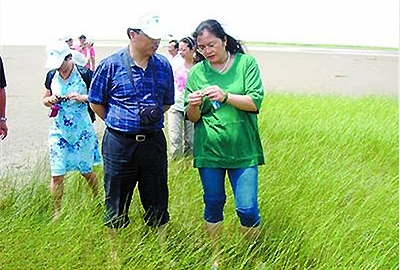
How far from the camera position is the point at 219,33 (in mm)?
3539

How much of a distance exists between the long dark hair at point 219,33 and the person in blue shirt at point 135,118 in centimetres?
23

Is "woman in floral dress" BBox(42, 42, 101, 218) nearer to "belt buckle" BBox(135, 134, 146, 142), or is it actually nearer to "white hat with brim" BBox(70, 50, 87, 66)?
"white hat with brim" BBox(70, 50, 87, 66)

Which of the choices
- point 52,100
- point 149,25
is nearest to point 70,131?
point 52,100

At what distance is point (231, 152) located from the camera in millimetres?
3564

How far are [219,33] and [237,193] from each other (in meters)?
0.86

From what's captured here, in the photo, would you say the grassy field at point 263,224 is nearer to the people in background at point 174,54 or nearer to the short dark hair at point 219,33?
the short dark hair at point 219,33

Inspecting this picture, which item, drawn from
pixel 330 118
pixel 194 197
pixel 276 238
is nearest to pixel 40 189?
pixel 194 197

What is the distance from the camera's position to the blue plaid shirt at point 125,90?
11.5 ft

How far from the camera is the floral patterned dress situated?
4.38 meters

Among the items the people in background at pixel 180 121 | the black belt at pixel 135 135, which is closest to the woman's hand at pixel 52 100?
the black belt at pixel 135 135

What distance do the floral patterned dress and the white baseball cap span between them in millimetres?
1097

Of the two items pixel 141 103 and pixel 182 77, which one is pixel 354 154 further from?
pixel 141 103

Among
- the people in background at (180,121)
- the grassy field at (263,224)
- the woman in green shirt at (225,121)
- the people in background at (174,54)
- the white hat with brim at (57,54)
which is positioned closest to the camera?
the grassy field at (263,224)

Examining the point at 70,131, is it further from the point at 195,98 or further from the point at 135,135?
the point at 195,98
